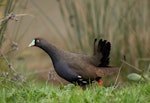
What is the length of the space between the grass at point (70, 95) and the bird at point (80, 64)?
4.33ft

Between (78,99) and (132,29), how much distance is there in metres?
4.54

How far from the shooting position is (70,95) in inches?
241

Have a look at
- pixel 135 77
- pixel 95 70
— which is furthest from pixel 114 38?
pixel 135 77

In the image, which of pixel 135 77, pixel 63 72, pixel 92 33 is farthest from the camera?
pixel 92 33

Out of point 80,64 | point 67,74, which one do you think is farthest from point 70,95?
point 80,64

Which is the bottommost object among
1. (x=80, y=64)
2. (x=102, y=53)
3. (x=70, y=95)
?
(x=70, y=95)

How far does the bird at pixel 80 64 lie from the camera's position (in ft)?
26.1

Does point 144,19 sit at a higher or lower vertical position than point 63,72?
higher

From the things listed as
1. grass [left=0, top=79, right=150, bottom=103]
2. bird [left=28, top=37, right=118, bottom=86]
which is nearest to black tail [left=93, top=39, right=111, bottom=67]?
bird [left=28, top=37, right=118, bottom=86]

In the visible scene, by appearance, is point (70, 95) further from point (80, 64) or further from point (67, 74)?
point (80, 64)

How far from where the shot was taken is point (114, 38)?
1035cm

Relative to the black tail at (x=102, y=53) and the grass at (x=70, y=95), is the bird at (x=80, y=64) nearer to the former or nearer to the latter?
the black tail at (x=102, y=53)

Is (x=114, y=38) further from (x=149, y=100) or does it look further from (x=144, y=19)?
(x=149, y=100)

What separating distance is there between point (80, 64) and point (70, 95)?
6.60 feet
